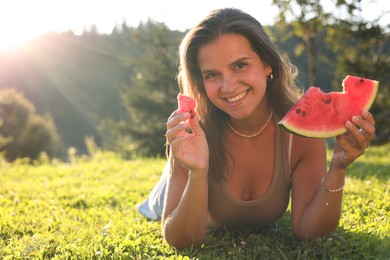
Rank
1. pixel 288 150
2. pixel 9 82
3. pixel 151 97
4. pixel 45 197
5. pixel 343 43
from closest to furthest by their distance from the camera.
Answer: pixel 288 150 → pixel 45 197 → pixel 343 43 → pixel 151 97 → pixel 9 82

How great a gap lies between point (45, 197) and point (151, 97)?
12.6 meters

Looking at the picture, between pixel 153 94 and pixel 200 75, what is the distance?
14.5m

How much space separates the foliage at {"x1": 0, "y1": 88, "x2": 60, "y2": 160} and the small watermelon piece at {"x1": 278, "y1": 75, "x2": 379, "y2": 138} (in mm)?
18013

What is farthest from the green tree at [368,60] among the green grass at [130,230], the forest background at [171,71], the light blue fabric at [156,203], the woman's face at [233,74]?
the woman's face at [233,74]

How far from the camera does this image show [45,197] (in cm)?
519

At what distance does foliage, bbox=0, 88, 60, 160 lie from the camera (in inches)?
779

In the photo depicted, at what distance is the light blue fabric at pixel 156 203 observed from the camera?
3.99 meters

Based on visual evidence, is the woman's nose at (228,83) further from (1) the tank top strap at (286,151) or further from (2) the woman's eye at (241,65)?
(1) the tank top strap at (286,151)

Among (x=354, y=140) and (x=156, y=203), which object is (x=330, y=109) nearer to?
(x=354, y=140)

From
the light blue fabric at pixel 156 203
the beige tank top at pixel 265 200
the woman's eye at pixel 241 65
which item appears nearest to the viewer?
the woman's eye at pixel 241 65

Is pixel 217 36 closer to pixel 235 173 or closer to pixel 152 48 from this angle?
pixel 235 173

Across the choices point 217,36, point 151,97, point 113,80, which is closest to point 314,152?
point 217,36

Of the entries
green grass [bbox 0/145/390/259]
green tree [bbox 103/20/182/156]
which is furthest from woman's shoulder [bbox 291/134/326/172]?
green tree [bbox 103/20/182/156]

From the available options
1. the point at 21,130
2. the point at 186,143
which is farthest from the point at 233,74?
the point at 21,130
